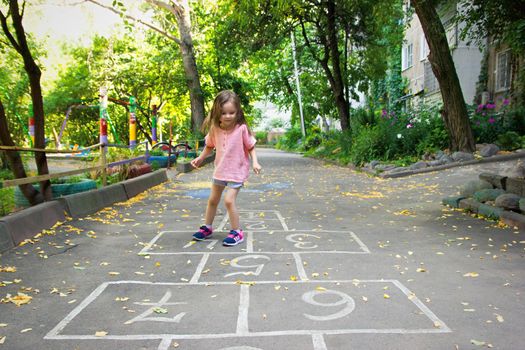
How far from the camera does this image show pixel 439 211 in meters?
7.72

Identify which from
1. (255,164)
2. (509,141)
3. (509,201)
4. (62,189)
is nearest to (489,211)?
(509,201)

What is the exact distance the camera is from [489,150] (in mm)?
13594

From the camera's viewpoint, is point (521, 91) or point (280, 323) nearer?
point (280, 323)

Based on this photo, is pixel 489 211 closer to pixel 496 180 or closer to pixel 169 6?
pixel 496 180

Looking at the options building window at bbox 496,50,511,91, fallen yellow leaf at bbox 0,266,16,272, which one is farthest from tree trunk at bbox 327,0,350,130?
fallen yellow leaf at bbox 0,266,16,272

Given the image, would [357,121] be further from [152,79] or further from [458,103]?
[152,79]

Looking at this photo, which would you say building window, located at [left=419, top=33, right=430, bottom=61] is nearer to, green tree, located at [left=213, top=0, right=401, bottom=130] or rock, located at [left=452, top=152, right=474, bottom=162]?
green tree, located at [left=213, top=0, right=401, bottom=130]

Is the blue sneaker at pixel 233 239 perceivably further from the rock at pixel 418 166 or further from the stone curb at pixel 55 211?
the rock at pixel 418 166

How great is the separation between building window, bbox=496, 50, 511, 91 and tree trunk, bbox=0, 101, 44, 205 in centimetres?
1992

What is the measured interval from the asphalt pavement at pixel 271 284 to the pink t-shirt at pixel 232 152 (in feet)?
2.73

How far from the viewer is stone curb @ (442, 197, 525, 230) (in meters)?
6.14

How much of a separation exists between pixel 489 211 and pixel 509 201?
0.32 m

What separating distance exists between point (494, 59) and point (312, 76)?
14037 mm

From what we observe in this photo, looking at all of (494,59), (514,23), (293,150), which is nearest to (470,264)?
(514,23)
